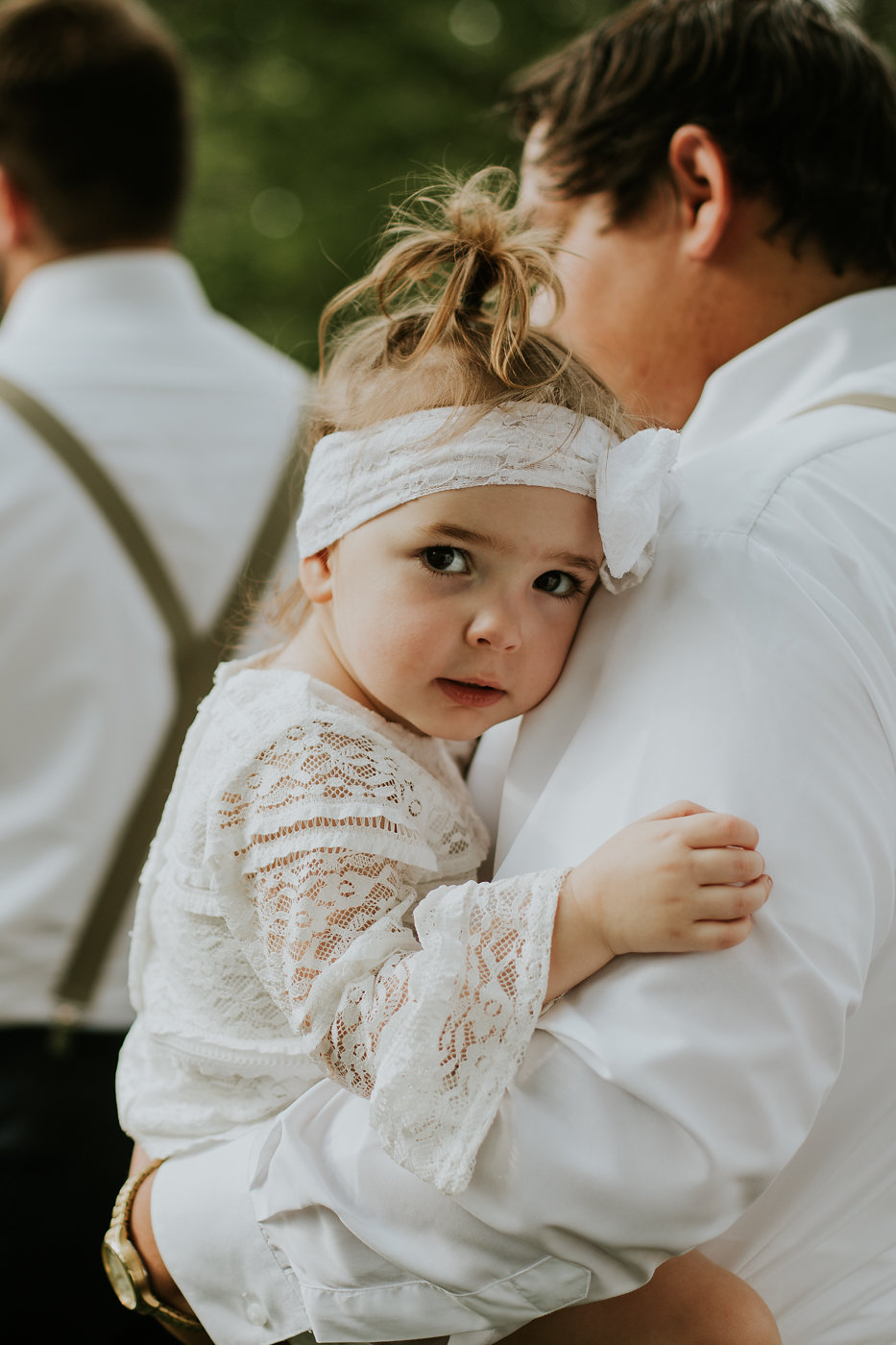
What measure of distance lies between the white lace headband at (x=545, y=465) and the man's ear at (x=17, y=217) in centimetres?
209

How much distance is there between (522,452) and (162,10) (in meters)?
10.5

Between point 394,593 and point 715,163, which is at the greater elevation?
point 715,163

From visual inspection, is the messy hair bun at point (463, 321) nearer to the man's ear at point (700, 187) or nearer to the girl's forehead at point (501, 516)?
the girl's forehead at point (501, 516)

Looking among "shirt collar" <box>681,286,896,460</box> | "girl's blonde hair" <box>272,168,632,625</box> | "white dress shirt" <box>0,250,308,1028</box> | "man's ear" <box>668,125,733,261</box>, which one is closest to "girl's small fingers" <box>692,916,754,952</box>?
"girl's blonde hair" <box>272,168,632,625</box>

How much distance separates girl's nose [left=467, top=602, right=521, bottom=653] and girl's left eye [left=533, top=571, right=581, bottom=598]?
0.27ft

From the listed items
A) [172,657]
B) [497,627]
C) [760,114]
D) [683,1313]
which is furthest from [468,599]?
[172,657]

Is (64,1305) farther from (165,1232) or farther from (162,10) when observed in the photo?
(162,10)

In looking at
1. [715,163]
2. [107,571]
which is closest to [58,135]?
[107,571]

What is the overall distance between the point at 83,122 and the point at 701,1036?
9.56ft

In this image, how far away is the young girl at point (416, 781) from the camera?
128 cm

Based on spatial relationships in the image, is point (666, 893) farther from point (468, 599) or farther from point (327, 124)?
point (327, 124)

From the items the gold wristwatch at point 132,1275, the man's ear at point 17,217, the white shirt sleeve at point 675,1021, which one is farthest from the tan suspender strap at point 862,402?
the man's ear at point 17,217

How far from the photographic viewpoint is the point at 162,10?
1039 cm

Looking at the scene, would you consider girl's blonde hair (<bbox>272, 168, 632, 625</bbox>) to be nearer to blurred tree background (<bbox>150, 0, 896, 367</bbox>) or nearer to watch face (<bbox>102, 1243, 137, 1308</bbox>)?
watch face (<bbox>102, 1243, 137, 1308</bbox>)
